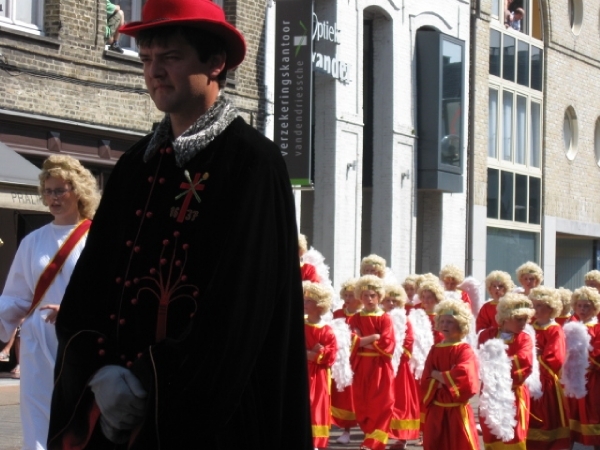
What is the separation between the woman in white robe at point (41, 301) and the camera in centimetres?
626

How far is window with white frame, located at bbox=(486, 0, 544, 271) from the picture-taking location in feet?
92.9

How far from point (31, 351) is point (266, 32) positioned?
1475cm

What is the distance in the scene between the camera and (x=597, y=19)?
3291cm

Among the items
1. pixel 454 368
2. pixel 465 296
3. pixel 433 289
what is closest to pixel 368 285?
pixel 433 289

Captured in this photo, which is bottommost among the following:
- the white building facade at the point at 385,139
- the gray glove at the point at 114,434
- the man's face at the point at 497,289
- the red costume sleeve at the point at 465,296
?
the red costume sleeve at the point at 465,296

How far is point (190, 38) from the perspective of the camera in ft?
10.7

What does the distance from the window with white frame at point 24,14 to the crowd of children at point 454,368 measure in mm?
5880

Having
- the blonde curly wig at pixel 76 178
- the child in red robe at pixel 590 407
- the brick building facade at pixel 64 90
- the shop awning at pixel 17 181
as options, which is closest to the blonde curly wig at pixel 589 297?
the child in red robe at pixel 590 407

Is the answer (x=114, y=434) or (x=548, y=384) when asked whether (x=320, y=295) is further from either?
(x=114, y=434)

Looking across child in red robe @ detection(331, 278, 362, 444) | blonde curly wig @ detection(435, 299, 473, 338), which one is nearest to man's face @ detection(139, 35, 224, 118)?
blonde curly wig @ detection(435, 299, 473, 338)

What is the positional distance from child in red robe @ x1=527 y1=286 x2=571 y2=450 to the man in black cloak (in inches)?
365

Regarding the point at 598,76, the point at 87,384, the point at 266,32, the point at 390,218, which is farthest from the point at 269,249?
the point at 598,76

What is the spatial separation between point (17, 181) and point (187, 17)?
1016cm

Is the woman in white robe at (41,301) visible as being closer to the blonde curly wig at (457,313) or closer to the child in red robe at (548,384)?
the blonde curly wig at (457,313)
